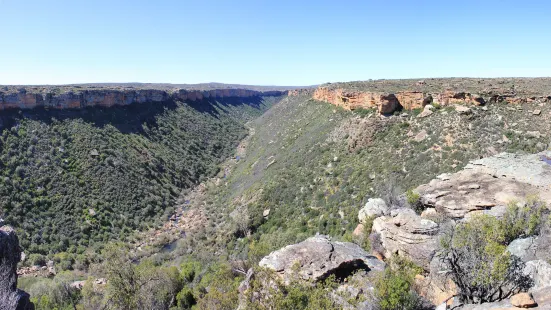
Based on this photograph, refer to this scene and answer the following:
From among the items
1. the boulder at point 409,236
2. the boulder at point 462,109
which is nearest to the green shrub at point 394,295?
the boulder at point 409,236

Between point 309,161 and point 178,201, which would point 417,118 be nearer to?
point 309,161

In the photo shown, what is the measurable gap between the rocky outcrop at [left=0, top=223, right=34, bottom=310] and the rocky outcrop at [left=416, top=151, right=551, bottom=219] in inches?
680

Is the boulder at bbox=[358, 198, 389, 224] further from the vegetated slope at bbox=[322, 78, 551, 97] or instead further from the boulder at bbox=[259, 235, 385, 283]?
the vegetated slope at bbox=[322, 78, 551, 97]

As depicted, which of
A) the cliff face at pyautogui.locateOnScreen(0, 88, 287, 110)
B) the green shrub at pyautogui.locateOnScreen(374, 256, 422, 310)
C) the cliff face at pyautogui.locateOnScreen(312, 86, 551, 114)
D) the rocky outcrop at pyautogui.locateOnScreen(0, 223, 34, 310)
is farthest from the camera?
the cliff face at pyautogui.locateOnScreen(0, 88, 287, 110)

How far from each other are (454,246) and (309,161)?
86.6 feet

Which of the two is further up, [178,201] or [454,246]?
[454,246]

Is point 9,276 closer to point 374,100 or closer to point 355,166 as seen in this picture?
point 355,166

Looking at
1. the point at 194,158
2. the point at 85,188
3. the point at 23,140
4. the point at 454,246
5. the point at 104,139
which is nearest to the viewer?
the point at 454,246

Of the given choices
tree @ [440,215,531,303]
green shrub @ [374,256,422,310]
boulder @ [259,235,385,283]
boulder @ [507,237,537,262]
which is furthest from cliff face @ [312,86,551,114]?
green shrub @ [374,256,422,310]

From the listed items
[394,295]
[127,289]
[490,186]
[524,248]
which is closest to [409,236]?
[524,248]

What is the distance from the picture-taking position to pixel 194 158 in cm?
5734

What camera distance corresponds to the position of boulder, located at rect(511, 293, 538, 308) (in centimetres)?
691

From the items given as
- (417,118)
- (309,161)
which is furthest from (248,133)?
(417,118)

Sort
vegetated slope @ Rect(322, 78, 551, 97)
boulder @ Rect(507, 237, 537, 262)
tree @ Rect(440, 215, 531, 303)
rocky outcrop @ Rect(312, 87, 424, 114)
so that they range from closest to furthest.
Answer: tree @ Rect(440, 215, 531, 303) < boulder @ Rect(507, 237, 537, 262) < vegetated slope @ Rect(322, 78, 551, 97) < rocky outcrop @ Rect(312, 87, 424, 114)
